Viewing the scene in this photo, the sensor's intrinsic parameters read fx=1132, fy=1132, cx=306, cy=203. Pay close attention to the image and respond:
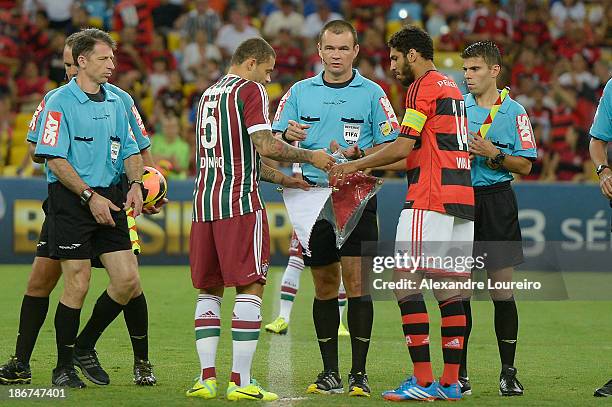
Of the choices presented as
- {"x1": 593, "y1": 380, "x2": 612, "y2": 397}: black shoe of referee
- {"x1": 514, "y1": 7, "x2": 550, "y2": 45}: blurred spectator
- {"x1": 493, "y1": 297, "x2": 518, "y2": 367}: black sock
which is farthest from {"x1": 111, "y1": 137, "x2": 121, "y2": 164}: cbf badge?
{"x1": 514, "y1": 7, "x2": 550, "y2": 45}: blurred spectator

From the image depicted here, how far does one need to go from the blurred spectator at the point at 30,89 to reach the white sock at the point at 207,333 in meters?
12.6

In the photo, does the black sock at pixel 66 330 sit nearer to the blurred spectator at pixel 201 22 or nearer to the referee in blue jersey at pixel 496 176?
the referee in blue jersey at pixel 496 176

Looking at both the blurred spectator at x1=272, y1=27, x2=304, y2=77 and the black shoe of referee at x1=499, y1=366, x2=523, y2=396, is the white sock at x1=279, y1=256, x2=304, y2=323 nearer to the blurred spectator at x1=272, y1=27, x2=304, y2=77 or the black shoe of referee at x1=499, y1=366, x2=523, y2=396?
the black shoe of referee at x1=499, y1=366, x2=523, y2=396

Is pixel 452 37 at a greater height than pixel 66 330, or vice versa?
pixel 452 37

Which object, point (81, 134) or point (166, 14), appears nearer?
point (81, 134)

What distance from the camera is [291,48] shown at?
2009 centimetres

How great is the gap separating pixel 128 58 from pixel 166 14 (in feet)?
7.00

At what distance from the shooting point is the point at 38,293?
7.75 meters

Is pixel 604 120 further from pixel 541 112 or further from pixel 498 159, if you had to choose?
pixel 541 112

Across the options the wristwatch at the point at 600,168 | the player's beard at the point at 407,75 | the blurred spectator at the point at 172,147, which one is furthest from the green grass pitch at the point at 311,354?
the blurred spectator at the point at 172,147

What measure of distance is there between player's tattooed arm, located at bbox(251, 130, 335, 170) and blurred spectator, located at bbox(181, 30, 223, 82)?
13.0 meters

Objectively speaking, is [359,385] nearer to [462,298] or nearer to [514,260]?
[462,298]

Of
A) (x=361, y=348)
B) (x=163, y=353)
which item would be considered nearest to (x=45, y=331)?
(x=163, y=353)

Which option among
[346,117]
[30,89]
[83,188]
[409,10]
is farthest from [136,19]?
[83,188]
